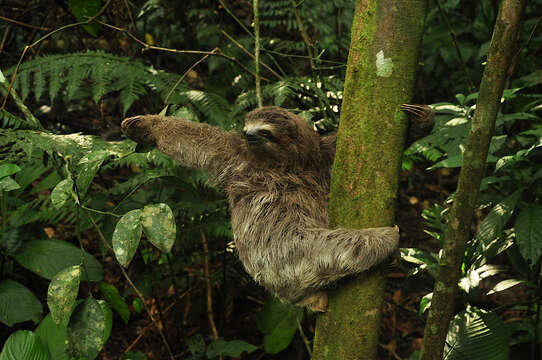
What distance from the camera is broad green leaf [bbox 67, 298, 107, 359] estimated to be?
3.40 m

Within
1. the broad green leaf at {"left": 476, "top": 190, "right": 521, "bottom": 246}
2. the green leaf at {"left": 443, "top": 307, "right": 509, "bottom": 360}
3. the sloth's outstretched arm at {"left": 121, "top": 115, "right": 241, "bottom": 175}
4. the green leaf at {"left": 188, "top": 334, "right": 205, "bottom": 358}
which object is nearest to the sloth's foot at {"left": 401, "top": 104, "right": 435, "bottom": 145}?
the broad green leaf at {"left": 476, "top": 190, "right": 521, "bottom": 246}

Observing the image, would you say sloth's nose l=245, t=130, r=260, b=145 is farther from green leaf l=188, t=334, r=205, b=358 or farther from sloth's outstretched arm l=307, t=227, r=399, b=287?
green leaf l=188, t=334, r=205, b=358

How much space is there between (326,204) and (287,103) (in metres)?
2.43

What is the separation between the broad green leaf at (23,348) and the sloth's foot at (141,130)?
1.83m

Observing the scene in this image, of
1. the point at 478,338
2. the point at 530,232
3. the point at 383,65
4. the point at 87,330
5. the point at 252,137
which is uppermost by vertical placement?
the point at 383,65

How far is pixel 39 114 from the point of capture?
6.37 metres

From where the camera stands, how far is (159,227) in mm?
2955

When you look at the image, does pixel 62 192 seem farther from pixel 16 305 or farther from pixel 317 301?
pixel 16 305

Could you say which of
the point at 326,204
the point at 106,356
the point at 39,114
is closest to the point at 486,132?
the point at 326,204

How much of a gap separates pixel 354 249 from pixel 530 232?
143 cm

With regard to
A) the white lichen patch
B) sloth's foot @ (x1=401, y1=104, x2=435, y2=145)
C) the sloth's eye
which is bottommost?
the sloth's eye

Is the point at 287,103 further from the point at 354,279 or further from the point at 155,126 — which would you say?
the point at 354,279

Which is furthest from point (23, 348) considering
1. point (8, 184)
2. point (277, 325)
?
point (277, 325)

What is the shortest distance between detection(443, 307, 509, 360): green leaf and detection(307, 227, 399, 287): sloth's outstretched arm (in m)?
1.27
